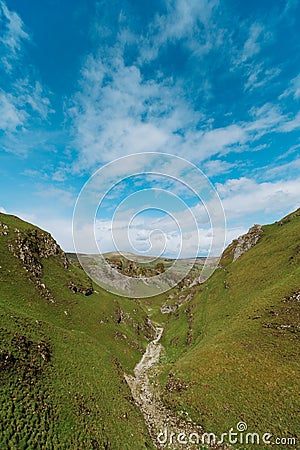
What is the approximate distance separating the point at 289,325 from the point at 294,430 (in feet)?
47.9

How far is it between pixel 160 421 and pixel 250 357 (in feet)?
50.6

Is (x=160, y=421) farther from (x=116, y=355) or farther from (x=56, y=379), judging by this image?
(x=116, y=355)

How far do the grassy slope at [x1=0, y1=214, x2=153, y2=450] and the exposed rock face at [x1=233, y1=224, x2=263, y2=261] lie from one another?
55.5 m

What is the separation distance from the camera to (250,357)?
109 feet

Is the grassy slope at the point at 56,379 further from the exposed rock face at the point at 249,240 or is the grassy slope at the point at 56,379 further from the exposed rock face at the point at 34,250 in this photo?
the exposed rock face at the point at 249,240

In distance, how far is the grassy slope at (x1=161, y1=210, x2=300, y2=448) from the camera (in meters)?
26.2

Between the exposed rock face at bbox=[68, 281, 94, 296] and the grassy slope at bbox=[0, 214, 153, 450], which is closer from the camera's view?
the grassy slope at bbox=[0, 214, 153, 450]

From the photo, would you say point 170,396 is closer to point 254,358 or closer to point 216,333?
point 254,358

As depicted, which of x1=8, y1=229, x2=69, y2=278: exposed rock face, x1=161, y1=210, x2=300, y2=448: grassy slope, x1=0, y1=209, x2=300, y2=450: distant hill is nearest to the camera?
x1=0, y1=209, x2=300, y2=450: distant hill

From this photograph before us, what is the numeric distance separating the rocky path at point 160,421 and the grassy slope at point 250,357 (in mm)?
→ 1372

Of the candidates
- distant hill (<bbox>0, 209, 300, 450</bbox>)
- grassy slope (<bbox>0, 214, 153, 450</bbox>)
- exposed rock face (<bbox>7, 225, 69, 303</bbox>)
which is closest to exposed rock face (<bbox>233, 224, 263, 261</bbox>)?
distant hill (<bbox>0, 209, 300, 450</bbox>)

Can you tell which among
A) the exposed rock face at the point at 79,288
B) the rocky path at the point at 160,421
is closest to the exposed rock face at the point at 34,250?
Answer: the exposed rock face at the point at 79,288

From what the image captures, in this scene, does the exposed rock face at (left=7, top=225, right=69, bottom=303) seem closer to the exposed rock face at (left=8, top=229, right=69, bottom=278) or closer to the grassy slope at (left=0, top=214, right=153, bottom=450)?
the exposed rock face at (left=8, top=229, right=69, bottom=278)

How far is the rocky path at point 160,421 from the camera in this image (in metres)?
25.9
